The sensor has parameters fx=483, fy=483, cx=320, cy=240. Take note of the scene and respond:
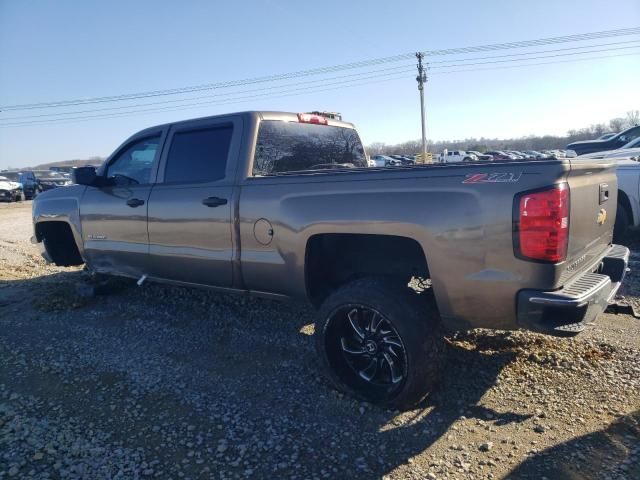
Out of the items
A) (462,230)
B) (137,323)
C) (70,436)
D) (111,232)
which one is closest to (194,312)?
(137,323)

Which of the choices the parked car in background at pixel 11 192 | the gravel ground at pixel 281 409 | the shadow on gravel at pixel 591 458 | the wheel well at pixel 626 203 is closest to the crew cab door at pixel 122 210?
the gravel ground at pixel 281 409

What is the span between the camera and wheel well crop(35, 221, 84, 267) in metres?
6.10

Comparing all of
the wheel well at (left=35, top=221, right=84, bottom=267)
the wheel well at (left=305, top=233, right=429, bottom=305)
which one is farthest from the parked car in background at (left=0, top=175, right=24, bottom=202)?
the wheel well at (left=305, top=233, right=429, bottom=305)

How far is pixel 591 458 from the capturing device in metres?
2.57

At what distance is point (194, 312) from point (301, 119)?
2.31 metres

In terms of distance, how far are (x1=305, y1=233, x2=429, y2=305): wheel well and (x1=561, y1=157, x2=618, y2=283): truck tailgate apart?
0.92 m

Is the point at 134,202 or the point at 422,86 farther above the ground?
the point at 422,86

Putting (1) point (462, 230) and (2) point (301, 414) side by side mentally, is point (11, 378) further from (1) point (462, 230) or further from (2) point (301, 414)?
(1) point (462, 230)

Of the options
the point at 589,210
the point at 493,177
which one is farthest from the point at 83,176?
the point at 589,210

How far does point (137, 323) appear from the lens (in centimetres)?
490

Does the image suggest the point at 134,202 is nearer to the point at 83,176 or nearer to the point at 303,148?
the point at 83,176

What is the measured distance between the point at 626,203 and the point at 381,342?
A: 5808mm

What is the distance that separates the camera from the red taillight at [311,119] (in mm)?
4629

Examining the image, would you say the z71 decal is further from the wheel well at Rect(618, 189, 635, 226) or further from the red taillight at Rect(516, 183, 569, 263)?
the wheel well at Rect(618, 189, 635, 226)
